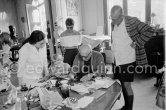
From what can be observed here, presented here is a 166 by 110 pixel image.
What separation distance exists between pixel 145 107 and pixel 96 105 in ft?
5.07

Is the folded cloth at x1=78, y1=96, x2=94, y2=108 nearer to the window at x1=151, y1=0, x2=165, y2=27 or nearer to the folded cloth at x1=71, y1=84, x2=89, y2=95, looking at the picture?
the folded cloth at x1=71, y1=84, x2=89, y2=95

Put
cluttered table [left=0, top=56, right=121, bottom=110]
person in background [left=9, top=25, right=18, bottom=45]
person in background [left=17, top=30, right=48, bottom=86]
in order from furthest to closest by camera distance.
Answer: person in background [left=9, top=25, right=18, bottom=45] < person in background [left=17, top=30, right=48, bottom=86] < cluttered table [left=0, top=56, right=121, bottom=110]

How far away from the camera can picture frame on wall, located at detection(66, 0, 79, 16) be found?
5.35m

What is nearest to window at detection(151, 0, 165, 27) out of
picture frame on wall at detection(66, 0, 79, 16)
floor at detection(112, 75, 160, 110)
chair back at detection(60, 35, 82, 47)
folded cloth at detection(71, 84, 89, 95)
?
floor at detection(112, 75, 160, 110)

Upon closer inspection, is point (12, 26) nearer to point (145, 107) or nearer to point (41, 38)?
point (41, 38)

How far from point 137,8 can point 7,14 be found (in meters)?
3.48

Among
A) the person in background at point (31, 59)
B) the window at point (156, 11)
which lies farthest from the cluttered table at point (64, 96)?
the window at point (156, 11)

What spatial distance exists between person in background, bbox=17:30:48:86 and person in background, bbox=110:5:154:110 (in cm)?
87

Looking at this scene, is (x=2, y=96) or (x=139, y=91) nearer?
(x=2, y=96)

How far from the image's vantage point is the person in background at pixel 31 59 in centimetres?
206

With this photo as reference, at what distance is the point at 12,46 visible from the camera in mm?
4449

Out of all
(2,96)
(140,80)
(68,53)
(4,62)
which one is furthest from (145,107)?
(4,62)

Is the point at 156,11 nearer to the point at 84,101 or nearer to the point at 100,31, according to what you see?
the point at 100,31

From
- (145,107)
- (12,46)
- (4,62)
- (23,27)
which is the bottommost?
(145,107)
